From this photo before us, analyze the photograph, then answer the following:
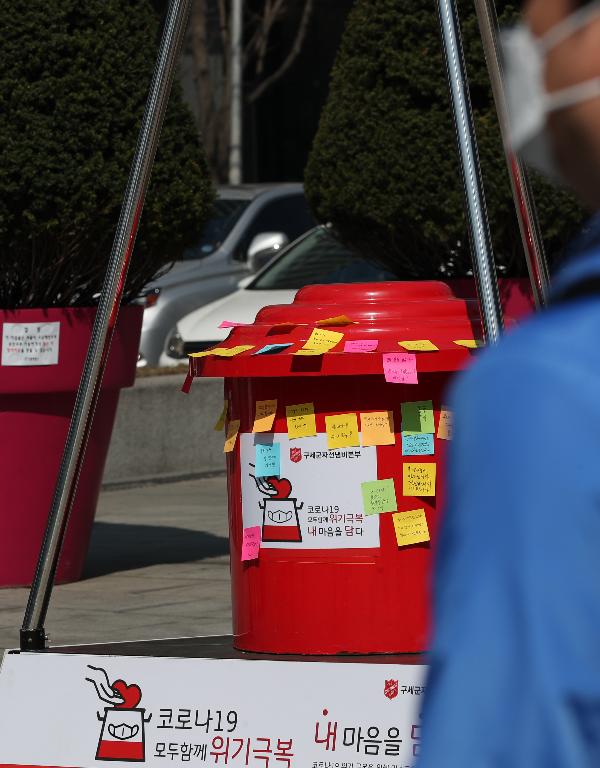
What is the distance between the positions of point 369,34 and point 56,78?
124 cm

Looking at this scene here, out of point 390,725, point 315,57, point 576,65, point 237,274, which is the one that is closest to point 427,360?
point 390,725

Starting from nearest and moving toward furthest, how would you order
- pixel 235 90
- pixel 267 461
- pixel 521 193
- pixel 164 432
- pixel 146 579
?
pixel 521 193
pixel 267 461
pixel 146 579
pixel 164 432
pixel 235 90

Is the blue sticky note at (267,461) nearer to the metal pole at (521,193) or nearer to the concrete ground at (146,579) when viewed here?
the metal pole at (521,193)

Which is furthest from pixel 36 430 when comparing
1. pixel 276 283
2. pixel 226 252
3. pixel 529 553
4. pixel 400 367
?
pixel 226 252

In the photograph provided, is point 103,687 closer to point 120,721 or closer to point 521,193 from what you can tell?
point 120,721

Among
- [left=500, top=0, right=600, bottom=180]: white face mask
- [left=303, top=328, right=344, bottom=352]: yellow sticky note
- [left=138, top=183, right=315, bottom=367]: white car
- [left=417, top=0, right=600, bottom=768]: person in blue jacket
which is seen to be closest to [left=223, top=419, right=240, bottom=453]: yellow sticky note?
[left=303, top=328, right=344, bottom=352]: yellow sticky note

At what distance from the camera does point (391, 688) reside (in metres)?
3.65

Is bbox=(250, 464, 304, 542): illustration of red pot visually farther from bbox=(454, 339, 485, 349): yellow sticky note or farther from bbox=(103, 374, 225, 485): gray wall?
bbox=(103, 374, 225, 485): gray wall

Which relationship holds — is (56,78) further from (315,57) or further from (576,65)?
(315,57)

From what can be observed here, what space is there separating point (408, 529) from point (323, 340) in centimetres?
52

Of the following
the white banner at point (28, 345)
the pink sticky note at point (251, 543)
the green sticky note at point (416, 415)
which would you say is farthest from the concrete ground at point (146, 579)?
the green sticky note at point (416, 415)

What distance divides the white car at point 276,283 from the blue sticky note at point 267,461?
689cm

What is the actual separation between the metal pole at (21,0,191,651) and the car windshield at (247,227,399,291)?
7.33m

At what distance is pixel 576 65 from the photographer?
0.88 m
